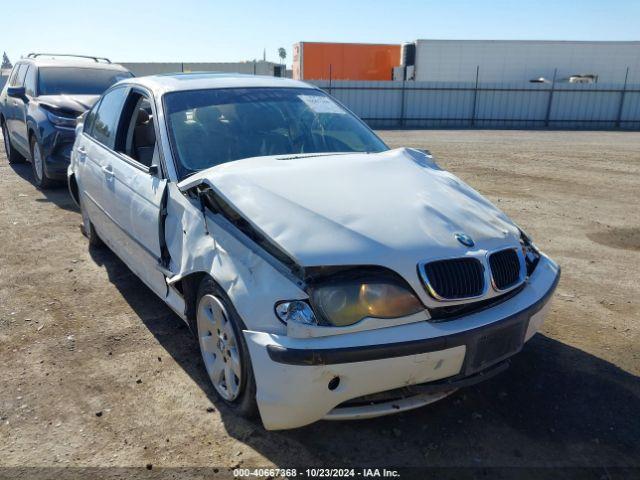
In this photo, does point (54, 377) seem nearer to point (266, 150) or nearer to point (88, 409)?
point (88, 409)

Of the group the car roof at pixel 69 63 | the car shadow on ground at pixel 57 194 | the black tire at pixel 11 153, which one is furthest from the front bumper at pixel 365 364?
the black tire at pixel 11 153

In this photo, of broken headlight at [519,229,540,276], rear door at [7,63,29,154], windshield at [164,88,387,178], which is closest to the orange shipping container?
rear door at [7,63,29,154]

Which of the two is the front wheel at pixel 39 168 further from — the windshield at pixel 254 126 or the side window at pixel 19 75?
the windshield at pixel 254 126

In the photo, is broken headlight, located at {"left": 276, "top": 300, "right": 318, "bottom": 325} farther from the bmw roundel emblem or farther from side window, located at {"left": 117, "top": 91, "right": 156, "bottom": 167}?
side window, located at {"left": 117, "top": 91, "right": 156, "bottom": 167}

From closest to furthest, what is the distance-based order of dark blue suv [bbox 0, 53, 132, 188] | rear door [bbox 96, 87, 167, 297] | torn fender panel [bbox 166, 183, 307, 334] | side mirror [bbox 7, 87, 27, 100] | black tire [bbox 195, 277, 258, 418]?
torn fender panel [bbox 166, 183, 307, 334] → black tire [bbox 195, 277, 258, 418] → rear door [bbox 96, 87, 167, 297] → dark blue suv [bbox 0, 53, 132, 188] → side mirror [bbox 7, 87, 27, 100]

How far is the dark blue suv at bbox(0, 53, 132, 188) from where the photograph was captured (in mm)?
7327

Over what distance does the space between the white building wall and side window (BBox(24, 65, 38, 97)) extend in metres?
20.9

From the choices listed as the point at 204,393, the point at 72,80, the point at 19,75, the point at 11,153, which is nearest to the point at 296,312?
the point at 204,393

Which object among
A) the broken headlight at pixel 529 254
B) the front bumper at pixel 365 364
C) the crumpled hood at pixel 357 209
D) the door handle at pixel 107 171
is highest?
the crumpled hood at pixel 357 209

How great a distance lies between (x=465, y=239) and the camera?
8.61 ft

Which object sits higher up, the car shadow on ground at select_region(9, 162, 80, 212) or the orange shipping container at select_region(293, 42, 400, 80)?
the orange shipping container at select_region(293, 42, 400, 80)

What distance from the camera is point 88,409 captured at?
2.92 m

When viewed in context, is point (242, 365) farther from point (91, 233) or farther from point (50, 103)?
point (50, 103)

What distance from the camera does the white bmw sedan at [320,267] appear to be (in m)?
2.35
